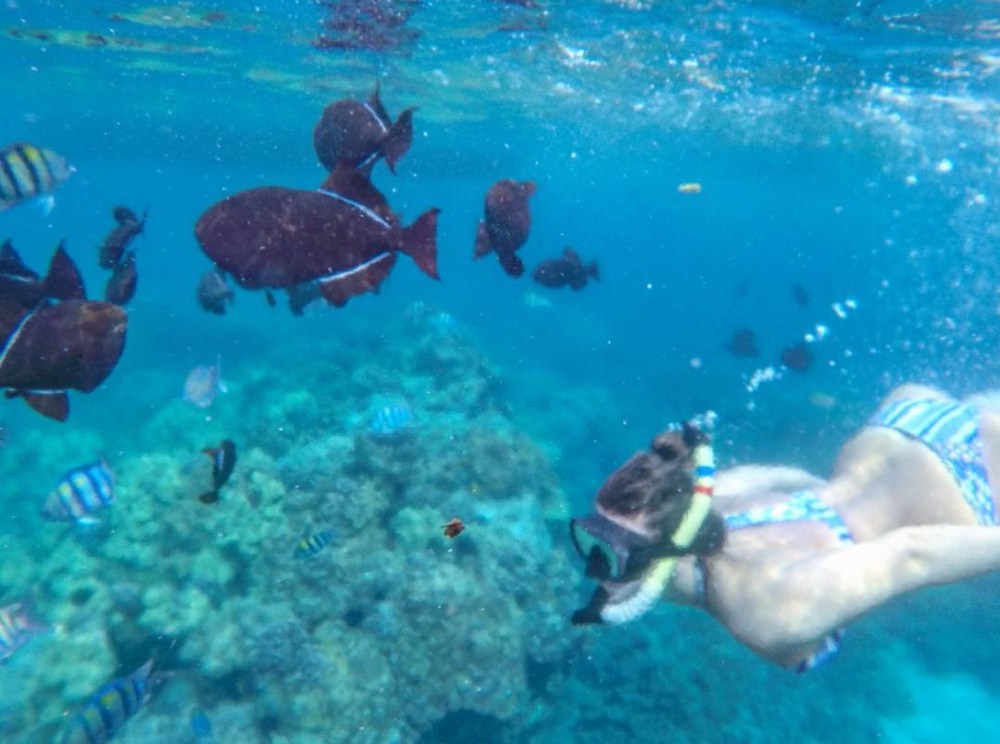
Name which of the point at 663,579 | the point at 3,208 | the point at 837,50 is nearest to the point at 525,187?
the point at 663,579

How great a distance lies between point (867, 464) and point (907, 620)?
12.1 metres

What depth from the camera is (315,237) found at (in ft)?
9.11

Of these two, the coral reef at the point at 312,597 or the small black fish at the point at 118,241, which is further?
the coral reef at the point at 312,597

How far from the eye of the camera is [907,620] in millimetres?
14047

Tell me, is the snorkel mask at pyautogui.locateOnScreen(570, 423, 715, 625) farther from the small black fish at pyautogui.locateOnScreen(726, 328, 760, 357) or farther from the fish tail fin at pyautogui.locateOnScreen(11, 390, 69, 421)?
the small black fish at pyautogui.locateOnScreen(726, 328, 760, 357)

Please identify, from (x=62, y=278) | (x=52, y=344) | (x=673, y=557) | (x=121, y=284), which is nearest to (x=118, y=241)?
(x=121, y=284)

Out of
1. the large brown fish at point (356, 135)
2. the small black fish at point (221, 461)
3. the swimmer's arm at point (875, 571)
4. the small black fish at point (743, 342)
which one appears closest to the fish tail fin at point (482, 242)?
the large brown fish at point (356, 135)

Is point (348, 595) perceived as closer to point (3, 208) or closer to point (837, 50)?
point (3, 208)

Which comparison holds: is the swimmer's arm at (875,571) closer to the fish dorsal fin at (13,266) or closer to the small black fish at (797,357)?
the fish dorsal fin at (13,266)

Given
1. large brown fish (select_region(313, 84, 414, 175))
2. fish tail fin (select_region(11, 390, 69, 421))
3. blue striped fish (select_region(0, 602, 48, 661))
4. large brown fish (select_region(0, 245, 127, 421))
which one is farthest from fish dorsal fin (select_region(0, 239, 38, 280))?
blue striped fish (select_region(0, 602, 48, 661))

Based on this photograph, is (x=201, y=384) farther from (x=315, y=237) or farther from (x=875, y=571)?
(x=875, y=571)

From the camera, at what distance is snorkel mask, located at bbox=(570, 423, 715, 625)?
2.24 m

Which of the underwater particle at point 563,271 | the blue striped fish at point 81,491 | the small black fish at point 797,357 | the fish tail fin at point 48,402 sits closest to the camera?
the fish tail fin at point 48,402

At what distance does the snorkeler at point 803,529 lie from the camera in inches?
91.7
